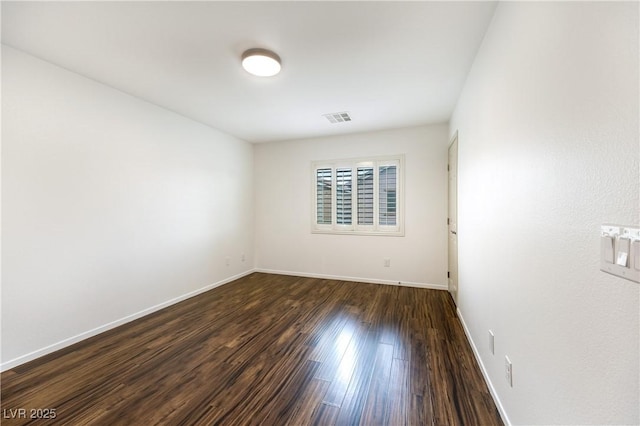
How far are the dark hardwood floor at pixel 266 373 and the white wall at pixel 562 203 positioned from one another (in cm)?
51

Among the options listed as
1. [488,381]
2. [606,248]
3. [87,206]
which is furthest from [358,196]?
[606,248]

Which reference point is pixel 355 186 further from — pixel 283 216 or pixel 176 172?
pixel 176 172

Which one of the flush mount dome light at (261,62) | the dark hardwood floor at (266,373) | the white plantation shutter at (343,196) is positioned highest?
the flush mount dome light at (261,62)

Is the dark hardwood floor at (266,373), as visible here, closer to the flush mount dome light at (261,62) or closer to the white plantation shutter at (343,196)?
the white plantation shutter at (343,196)

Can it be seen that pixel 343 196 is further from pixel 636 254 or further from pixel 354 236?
pixel 636 254

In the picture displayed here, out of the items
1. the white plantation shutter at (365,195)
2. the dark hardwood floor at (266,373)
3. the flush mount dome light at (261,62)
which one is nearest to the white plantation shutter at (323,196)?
the white plantation shutter at (365,195)

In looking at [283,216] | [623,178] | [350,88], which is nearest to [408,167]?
[350,88]

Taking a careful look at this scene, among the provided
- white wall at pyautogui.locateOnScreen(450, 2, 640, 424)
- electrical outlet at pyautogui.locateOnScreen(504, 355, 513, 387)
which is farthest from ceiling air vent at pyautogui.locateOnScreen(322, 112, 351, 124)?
electrical outlet at pyautogui.locateOnScreen(504, 355, 513, 387)

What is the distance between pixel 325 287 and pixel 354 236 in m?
1.03

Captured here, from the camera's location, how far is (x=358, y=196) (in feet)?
14.4

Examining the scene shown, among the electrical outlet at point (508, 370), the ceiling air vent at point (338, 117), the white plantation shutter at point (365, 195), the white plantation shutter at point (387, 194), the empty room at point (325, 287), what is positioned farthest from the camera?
the white plantation shutter at point (365, 195)

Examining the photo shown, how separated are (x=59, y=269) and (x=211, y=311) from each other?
1.52 metres

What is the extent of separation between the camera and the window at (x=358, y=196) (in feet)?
13.7

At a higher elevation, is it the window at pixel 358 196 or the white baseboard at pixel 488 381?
the window at pixel 358 196
